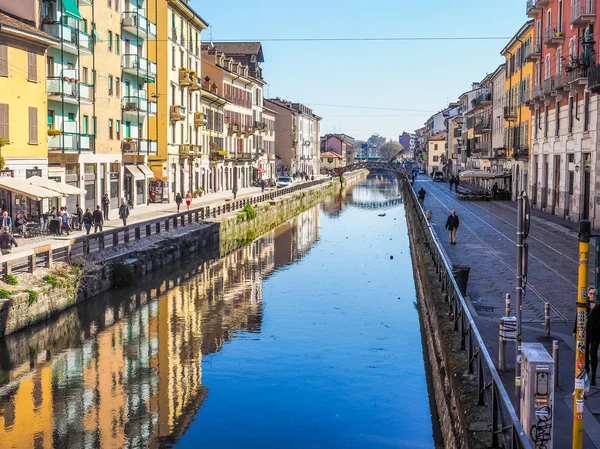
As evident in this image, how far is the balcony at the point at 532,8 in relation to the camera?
5171cm

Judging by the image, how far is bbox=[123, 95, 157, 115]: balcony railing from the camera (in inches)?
1970

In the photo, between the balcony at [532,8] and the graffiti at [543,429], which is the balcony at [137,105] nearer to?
the balcony at [532,8]

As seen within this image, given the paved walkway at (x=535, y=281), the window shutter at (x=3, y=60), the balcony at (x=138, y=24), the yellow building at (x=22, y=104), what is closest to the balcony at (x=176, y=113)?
the balcony at (x=138, y=24)

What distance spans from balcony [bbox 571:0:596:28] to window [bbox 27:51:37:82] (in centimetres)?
2508

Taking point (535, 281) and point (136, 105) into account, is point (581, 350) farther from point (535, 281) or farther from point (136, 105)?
point (136, 105)

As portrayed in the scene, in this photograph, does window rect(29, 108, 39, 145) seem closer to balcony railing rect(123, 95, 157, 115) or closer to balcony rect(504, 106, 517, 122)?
balcony railing rect(123, 95, 157, 115)

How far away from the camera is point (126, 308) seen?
25.3 meters

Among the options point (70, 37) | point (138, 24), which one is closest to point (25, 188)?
point (70, 37)

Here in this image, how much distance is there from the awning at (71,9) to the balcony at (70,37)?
12.6 inches

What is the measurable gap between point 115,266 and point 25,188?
6246 millimetres

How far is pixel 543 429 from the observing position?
29.5ft

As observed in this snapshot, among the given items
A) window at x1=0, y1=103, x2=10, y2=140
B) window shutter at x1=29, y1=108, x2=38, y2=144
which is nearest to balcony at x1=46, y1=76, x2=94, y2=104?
→ window shutter at x1=29, y1=108, x2=38, y2=144

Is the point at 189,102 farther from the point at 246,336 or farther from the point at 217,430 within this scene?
the point at 217,430

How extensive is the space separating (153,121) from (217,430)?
147 ft
